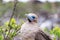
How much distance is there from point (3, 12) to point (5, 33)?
2.22 m

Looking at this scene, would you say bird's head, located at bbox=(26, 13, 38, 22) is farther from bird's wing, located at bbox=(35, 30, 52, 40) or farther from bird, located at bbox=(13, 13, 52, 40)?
bird's wing, located at bbox=(35, 30, 52, 40)

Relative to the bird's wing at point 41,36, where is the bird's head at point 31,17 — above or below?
above

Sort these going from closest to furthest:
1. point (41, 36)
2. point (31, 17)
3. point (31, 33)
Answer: point (31, 33) < point (41, 36) < point (31, 17)

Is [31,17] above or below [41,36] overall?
above

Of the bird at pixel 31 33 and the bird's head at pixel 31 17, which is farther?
the bird's head at pixel 31 17

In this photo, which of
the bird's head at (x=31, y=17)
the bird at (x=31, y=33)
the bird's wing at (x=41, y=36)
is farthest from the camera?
the bird's head at (x=31, y=17)

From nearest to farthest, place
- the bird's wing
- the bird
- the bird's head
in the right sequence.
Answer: the bird
the bird's wing
the bird's head

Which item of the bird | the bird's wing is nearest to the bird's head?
the bird

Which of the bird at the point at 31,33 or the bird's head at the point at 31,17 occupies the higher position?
the bird's head at the point at 31,17

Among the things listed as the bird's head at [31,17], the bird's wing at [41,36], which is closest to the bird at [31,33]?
the bird's wing at [41,36]

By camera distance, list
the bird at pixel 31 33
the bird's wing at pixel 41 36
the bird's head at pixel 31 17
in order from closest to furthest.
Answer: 1. the bird at pixel 31 33
2. the bird's wing at pixel 41 36
3. the bird's head at pixel 31 17

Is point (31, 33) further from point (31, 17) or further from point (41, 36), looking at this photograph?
point (31, 17)

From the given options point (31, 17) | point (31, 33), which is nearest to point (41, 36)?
point (31, 33)

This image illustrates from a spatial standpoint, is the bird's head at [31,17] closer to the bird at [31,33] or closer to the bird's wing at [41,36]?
the bird at [31,33]
